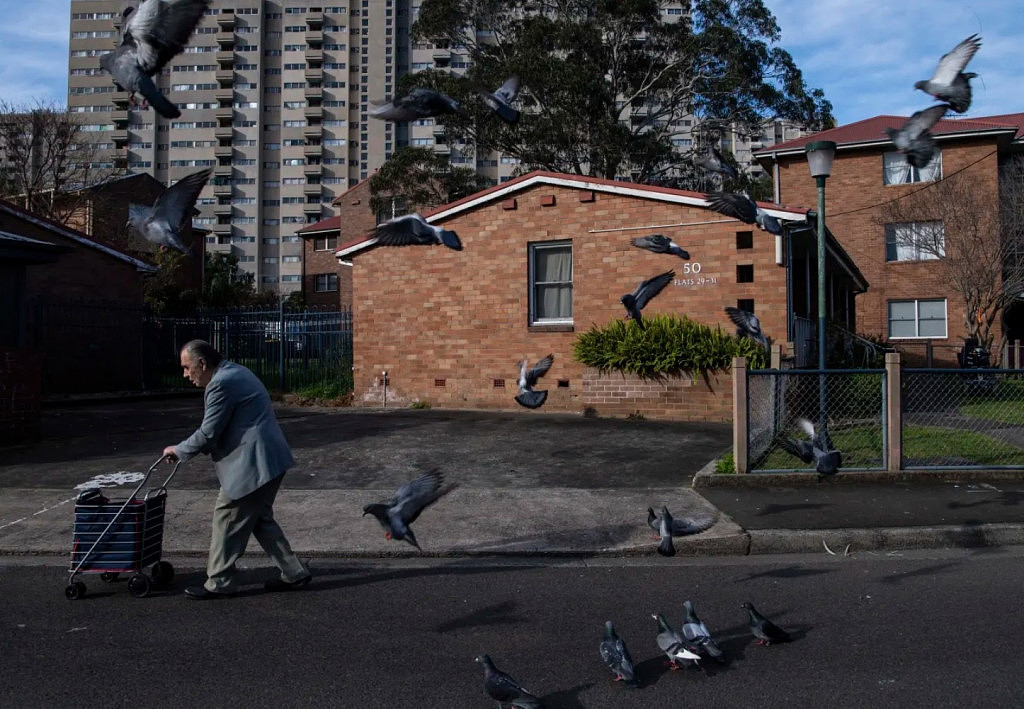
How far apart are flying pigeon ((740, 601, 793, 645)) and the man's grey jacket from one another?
2.96m

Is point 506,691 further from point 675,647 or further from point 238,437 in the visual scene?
point 238,437

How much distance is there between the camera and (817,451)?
7867 millimetres

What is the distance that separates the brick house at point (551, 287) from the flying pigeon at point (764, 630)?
913 cm

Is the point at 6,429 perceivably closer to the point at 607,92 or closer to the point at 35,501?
the point at 35,501

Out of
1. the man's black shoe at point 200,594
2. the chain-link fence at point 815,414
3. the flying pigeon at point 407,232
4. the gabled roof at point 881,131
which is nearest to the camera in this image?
the man's black shoe at point 200,594

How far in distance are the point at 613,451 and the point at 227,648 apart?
22.1ft

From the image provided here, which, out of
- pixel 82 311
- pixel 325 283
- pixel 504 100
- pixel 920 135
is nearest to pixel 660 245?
pixel 504 100

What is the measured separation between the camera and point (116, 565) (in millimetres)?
5152

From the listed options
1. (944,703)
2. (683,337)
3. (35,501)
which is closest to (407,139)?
(683,337)

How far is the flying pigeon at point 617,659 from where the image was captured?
12.6 ft

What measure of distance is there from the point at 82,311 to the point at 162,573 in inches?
624

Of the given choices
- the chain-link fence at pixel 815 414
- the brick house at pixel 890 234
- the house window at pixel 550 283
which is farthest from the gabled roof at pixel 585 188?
the brick house at pixel 890 234

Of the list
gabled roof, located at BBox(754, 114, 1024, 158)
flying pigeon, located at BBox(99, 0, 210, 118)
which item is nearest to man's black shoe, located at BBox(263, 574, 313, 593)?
flying pigeon, located at BBox(99, 0, 210, 118)

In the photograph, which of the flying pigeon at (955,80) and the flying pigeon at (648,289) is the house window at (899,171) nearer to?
the flying pigeon at (648,289)
